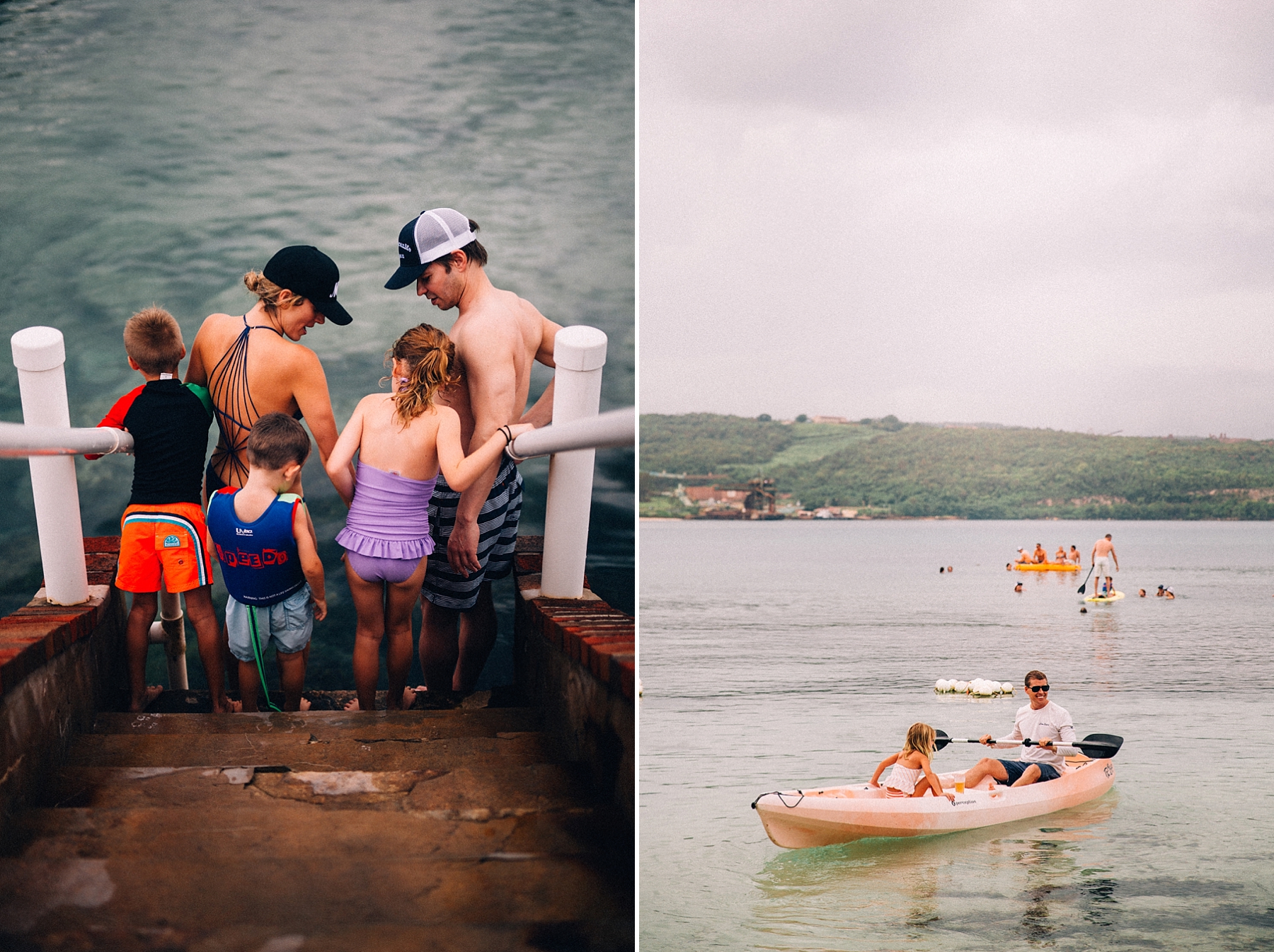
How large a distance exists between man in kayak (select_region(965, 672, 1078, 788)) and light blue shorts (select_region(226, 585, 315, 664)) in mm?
6824

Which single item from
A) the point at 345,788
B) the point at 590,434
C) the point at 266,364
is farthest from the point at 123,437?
the point at 590,434

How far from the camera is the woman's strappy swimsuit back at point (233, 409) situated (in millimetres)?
1820

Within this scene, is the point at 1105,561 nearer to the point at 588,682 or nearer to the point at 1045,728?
the point at 1045,728

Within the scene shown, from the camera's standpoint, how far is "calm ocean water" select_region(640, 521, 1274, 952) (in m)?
11.9

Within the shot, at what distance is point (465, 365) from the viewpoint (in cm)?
204

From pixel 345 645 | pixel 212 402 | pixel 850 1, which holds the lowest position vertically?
pixel 345 645

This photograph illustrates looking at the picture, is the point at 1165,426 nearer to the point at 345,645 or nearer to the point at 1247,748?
the point at 1247,748

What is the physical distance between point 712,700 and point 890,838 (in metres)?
9.41

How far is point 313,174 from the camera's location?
2.29m

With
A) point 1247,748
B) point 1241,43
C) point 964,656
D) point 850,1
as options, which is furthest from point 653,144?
point 1247,748

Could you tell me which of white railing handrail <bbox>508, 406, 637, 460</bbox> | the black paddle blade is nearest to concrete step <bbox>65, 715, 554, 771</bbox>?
white railing handrail <bbox>508, 406, 637, 460</bbox>

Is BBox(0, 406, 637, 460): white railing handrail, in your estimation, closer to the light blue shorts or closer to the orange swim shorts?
the orange swim shorts

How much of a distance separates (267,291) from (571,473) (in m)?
0.69

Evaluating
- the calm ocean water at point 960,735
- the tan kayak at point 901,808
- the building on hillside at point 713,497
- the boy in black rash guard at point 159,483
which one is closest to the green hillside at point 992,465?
the building on hillside at point 713,497
